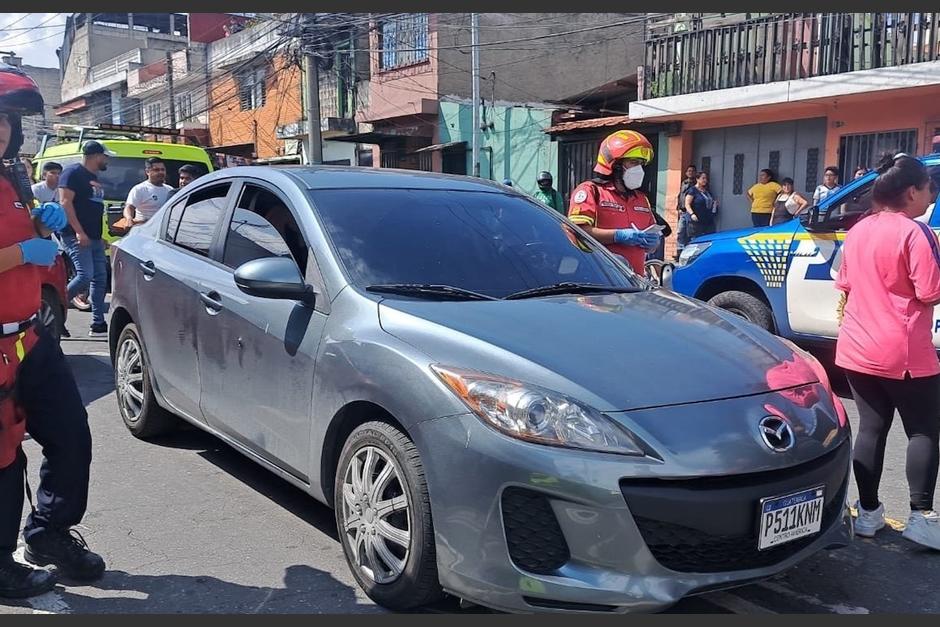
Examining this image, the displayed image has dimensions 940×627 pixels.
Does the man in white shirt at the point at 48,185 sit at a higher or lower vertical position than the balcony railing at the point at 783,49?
lower

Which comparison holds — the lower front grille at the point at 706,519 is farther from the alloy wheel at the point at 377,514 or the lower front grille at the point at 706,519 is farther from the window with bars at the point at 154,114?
the window with bars at the point at 154,114

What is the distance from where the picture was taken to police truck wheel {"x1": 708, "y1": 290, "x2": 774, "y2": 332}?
23.2ft

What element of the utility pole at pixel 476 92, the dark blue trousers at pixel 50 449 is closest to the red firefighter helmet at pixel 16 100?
the dark blue trousers at pixel 50 449

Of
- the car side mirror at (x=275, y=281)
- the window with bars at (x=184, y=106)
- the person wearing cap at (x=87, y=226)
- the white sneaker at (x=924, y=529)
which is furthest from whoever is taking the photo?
the window with bars at (x=184, y=106)

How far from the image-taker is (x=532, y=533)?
2.62 meters

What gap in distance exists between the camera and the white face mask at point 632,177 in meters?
5.62

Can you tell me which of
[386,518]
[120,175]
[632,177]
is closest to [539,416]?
[386,518]

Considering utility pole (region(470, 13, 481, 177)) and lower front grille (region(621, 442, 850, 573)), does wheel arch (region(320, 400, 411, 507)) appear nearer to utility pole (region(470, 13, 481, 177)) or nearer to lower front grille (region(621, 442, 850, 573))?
lower front grille (region(621, 442, 850, 573))

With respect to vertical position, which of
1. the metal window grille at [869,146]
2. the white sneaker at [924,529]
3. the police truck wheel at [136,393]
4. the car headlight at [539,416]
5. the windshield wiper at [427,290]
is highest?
the metal window grille at [869,146]

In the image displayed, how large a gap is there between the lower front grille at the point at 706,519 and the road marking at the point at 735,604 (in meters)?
0.40

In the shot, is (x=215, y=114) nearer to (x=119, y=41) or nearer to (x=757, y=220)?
(x=119, y=41)

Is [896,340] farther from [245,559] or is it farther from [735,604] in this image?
[245,559]

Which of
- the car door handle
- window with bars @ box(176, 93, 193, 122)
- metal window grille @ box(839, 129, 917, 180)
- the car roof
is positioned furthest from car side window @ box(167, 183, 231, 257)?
window with bars @ box(176, 93, 193, 122)

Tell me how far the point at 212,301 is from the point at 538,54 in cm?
1755
